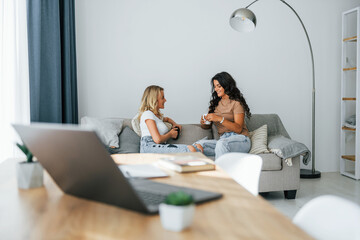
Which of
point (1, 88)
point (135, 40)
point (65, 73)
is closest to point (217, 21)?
point (135, 40)

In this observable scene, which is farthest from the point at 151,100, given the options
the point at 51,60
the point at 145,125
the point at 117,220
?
the point at 117,220

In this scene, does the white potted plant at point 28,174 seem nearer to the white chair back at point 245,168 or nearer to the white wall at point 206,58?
the white chair back at point 245,168

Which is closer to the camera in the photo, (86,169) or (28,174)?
(86,169)

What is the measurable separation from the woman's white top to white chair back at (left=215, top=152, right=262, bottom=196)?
1.59 m

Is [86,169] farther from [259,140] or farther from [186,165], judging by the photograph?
[259,140]

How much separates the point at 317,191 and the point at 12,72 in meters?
3.10

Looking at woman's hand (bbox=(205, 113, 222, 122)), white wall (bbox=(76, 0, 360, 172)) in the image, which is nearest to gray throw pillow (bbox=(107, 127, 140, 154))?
white wall (bbox=(76, 0, 360, 172))

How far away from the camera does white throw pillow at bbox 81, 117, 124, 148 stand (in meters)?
3.38

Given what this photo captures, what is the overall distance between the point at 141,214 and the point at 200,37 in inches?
146

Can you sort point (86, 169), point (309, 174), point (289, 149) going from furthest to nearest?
point (309, 174)
point (289, 149)
point (86, 169)

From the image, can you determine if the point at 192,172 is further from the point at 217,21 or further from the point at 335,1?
the point at 335,1

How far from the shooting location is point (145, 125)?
3.29 meters

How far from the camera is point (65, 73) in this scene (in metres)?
3.45

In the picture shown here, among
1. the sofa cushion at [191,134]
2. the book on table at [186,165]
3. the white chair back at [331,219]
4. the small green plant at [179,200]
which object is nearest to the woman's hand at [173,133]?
the sofa cushion at [191,134]
